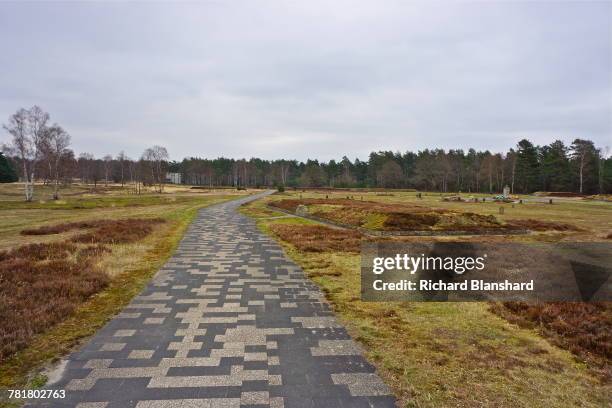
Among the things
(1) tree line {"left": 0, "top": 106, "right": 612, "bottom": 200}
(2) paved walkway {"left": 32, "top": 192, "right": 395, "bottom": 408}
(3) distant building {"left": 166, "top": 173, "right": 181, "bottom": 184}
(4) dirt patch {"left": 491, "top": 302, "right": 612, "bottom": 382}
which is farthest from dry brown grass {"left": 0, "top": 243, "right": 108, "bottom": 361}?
(3) distant building {"left": 166, "top": 173, "right": 181, "bottom": 184}

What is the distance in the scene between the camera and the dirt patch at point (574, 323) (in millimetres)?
5988

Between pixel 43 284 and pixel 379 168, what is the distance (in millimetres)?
141451

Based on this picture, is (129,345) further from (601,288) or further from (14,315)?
(601,288)

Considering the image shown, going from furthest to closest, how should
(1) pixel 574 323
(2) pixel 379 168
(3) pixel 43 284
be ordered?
(2) pixel 379 168 → (3) pixel 43 284 → (1) pixel 574 323

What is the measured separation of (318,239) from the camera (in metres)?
18.8

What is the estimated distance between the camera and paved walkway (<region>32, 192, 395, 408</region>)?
4.57m

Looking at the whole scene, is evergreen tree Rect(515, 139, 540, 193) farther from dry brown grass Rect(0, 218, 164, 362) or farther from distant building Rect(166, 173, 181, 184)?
distant building Rect(166, 173, 181, 184)

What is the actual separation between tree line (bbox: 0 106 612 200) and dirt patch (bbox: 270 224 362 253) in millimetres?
49140

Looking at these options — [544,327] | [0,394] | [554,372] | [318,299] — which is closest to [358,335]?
[318,299]

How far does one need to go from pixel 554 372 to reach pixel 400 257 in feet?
30.6

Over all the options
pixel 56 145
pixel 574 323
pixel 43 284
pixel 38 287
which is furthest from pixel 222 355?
pixel 56 145

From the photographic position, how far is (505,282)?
35.2 ft

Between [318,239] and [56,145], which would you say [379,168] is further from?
[318,239]

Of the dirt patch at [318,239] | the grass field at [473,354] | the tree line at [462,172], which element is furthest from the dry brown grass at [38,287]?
the tree line at [462,172]
